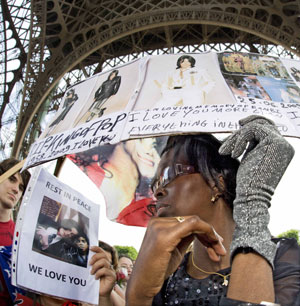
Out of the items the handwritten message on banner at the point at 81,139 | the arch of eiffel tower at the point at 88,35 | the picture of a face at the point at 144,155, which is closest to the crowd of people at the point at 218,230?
the handwritten message on banner at the point at 81,139

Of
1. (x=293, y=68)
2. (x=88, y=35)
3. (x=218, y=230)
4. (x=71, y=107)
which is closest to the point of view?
(x=218, y=230)

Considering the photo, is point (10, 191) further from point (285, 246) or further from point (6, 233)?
point (285, 246)

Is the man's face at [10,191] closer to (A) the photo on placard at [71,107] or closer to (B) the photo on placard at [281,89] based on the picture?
(A) the photo on placard at [71,107]

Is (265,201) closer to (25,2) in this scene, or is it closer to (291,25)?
(291,25)

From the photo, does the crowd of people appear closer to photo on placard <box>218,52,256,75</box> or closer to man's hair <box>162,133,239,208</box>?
man's hair <box>162,133,239,208</box>

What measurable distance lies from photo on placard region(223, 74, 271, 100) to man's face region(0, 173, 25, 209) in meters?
1.70

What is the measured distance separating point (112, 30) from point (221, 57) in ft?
45.8

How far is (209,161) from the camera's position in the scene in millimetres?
1664

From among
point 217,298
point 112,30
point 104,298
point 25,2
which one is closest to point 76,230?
point 104,298

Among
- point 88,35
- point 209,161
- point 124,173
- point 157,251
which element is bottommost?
point 157,251

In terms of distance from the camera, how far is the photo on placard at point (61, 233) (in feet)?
7.37

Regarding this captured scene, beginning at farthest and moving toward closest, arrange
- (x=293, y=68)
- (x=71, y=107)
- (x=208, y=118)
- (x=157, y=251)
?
(x=71, y=107) → (x=293, y=68) → (x=208, y=118) → (x=157, y=251)

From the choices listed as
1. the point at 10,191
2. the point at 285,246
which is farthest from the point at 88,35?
the point at 285,246

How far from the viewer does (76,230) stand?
2457 mm
